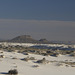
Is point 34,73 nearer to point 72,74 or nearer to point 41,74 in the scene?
point 41,74

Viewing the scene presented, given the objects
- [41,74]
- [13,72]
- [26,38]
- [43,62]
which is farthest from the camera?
[26,38]

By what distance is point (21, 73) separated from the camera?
20562 mm

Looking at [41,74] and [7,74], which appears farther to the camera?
[41,74]

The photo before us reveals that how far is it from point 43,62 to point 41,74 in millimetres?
7574

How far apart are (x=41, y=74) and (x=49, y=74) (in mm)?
780

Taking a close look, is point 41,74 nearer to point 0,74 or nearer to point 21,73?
point 21,73

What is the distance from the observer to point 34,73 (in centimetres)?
2095

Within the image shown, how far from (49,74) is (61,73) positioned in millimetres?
1404

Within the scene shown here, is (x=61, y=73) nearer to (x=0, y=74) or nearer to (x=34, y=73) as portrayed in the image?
(x=34, y=73)

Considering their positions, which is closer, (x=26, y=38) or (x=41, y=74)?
(x=41, y=74)

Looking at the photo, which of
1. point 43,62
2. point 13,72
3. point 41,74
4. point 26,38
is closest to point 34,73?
point 41,74

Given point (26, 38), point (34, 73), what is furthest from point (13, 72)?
point (26, 38)

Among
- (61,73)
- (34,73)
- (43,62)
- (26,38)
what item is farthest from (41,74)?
(26,38)

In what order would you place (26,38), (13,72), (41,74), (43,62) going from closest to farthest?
(13,72)
(41,74)
(43,62)
(26,38)
